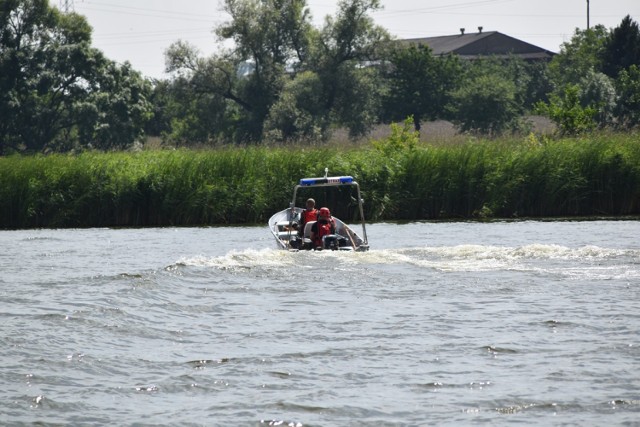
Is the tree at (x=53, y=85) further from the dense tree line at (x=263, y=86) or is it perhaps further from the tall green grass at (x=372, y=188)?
the tall green grass at (x=372, y=188)

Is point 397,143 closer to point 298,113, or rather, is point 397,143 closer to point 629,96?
point 629,96

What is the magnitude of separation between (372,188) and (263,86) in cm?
4783

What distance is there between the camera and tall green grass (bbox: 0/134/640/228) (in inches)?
1371

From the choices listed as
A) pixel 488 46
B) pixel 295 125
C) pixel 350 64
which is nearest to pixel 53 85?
pixel 295 125

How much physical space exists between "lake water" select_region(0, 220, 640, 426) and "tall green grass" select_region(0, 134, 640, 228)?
936 centimetres

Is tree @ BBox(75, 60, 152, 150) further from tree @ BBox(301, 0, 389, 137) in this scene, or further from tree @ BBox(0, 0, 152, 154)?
tree @ BBox(301, 0, 389, 137)

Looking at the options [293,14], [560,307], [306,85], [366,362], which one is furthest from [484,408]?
[293,14]

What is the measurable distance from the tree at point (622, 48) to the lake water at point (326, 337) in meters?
60.4

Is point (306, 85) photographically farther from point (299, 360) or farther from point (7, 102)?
point (299, 360)

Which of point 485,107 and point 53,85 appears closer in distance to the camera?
point 53,85

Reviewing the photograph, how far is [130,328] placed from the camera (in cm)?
1602

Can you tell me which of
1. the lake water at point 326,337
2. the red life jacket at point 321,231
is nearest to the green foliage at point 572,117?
the lake water at point 326,337

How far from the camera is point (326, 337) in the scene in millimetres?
15070

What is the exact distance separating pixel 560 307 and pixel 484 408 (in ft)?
19.5
